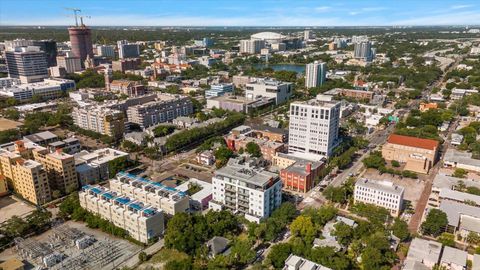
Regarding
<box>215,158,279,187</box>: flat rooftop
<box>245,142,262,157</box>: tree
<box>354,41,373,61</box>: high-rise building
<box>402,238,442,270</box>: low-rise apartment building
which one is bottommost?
<box>402,238,442,270</box>: low-rise apartment building

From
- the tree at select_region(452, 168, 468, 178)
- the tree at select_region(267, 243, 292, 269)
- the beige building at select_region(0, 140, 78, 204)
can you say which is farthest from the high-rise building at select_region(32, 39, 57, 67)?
the tree at select_region(452, 168, 468, 178)

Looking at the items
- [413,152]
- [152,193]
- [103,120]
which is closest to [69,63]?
[103,120]

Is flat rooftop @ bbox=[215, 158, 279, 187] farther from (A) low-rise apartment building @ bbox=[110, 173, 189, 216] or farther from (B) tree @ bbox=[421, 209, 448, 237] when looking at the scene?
(B) tree @ bbox=[421, 209, 448, 237]

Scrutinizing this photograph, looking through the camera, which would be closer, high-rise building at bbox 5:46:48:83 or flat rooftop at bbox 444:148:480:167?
flat rooftop at bbox 444:148:480:167

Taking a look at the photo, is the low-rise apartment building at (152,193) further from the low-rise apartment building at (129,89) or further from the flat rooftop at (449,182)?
the low-rise apartment building at (129,89)

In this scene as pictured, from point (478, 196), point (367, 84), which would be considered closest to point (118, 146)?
point (478, 196)

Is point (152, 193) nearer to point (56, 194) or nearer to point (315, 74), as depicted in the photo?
point (56, 194)

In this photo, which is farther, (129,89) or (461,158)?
(129,89)
